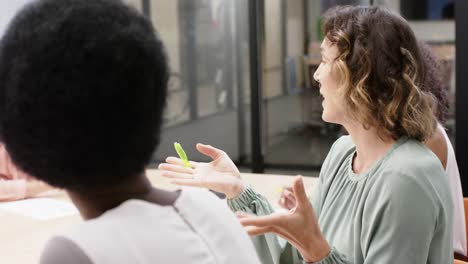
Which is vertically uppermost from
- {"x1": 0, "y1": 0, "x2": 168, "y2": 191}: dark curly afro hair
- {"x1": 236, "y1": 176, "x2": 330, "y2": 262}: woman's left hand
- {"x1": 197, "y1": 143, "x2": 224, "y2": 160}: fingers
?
{"x1": 0, "y1": 0, "x2": 168, "y2": 191}: dark curly afro hair

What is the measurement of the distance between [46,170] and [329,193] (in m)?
1.05

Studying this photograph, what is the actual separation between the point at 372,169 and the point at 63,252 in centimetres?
94

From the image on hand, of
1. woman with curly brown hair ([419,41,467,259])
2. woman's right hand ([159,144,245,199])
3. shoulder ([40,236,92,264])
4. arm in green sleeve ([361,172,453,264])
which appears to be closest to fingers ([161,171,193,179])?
woman's right hand ([159,144,245,199])

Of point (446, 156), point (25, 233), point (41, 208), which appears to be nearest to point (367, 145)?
point (446, 156)

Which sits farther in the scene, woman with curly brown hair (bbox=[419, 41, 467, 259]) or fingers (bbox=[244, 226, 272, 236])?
woman with curly brown hair (bbox=[419, 41, 467, 259])

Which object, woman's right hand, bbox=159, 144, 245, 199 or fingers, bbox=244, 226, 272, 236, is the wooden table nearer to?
woman's right hand, bbox=159, 144, 245, 199

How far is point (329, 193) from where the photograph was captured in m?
1.60

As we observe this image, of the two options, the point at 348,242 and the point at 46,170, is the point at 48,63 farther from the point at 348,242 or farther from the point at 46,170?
the point at 348,242

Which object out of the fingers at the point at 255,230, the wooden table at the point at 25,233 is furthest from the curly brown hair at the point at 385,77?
the wooden table at the point at 25,233

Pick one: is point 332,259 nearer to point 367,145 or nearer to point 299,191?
point 299,191

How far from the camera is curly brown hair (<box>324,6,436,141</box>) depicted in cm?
142

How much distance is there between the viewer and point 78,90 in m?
0.63

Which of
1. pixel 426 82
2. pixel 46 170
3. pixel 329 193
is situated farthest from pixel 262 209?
pixel 46 170

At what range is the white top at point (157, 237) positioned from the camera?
641mm
